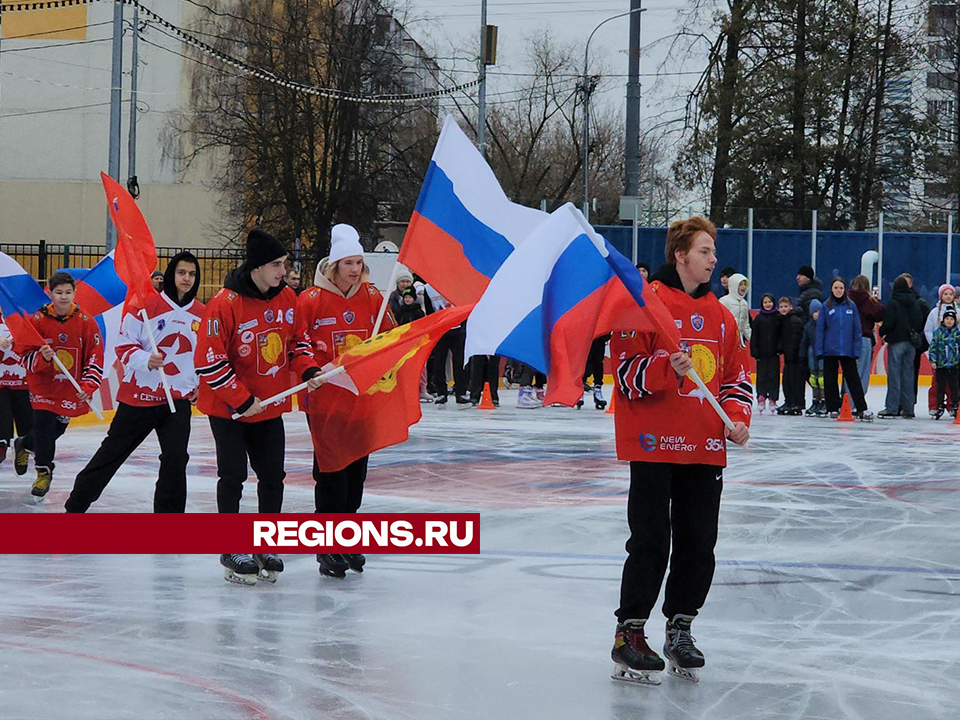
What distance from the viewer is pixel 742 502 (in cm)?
1016

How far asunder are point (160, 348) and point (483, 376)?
11196 mm

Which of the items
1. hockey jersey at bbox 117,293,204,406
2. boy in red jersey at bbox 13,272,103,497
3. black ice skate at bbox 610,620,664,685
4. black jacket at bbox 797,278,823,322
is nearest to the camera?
black ice skate at bbox 610,620,664,685

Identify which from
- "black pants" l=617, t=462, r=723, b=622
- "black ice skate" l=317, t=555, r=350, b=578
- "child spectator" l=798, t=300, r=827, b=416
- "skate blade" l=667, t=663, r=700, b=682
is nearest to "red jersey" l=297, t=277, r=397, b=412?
"black ice skate" l=317, t=555, r=350, b=578

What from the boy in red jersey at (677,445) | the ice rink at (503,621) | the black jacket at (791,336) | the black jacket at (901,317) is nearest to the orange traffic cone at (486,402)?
the black jacket at (791,336)

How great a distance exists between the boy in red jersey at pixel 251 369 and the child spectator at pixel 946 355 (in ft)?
40.8

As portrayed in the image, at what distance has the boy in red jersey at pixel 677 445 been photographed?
539 centimetres

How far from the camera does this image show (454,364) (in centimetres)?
1994

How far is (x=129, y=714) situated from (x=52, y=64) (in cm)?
4124

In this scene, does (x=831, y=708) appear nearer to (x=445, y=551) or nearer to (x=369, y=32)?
(x=445, y=551)

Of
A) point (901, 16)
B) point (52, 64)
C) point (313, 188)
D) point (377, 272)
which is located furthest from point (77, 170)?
point (901, 16)

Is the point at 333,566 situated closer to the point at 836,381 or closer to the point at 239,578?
the point at 239,578

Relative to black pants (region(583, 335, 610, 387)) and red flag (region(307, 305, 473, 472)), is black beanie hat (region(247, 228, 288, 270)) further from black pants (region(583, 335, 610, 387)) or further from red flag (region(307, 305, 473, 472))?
black pants (region(583, 335, 610, 387))

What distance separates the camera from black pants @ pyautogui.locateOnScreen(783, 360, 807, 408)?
18812mm

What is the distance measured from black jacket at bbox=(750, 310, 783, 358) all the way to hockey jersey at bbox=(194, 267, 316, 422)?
12.4 m
